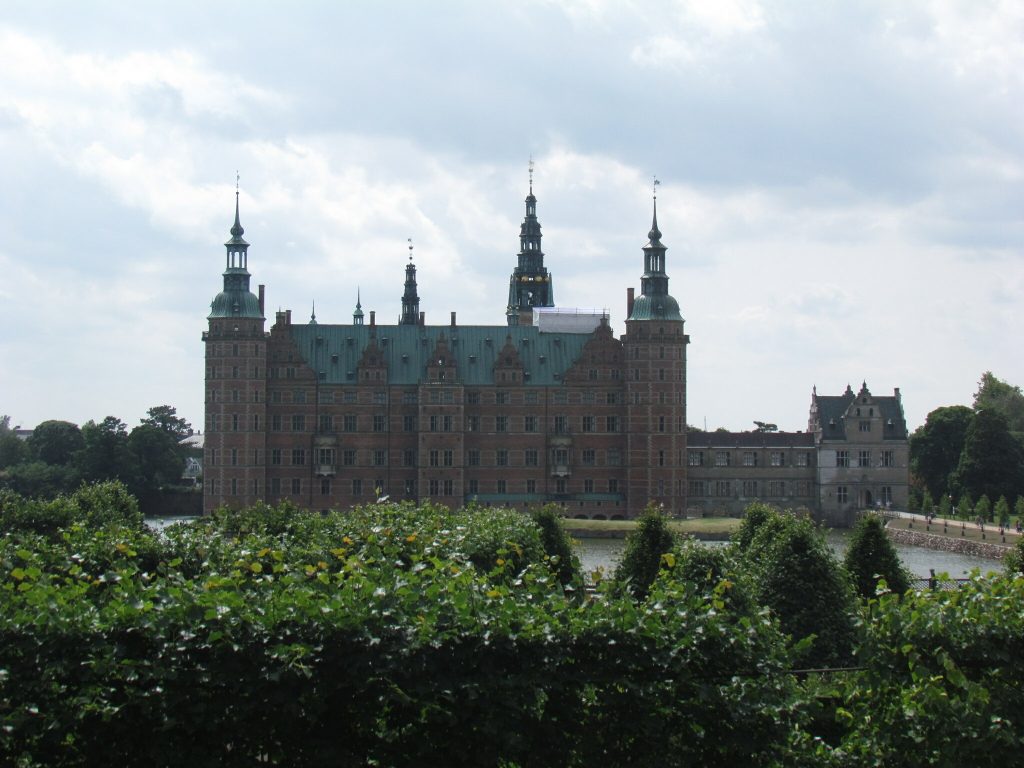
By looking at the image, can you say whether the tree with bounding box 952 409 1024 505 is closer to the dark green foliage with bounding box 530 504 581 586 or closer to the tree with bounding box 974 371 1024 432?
the tree with bounding box 974 371 1024 432

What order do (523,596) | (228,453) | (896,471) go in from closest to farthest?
1. (523,596)
2. (228,453)
3. (896,471)

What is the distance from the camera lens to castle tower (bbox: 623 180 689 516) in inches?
3253

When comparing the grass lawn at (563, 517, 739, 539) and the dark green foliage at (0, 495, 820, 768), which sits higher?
the grass lawn at (563, 517, 739, 539)

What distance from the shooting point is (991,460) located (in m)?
86.0

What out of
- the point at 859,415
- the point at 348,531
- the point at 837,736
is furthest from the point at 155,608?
the point at 859,415

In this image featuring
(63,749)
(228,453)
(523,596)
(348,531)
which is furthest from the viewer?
(228,453)

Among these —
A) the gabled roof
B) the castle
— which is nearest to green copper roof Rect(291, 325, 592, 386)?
the castle

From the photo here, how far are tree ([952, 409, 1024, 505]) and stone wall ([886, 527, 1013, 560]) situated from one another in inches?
510

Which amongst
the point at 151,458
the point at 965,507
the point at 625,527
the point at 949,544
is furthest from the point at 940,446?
the point at 151,458

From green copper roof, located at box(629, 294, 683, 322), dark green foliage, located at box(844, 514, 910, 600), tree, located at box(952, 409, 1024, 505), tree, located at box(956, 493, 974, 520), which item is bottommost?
dark green foliage, located at box(844, 514, 910, 600)

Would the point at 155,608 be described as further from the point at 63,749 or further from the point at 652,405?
the point at 652,405

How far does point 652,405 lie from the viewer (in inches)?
3270

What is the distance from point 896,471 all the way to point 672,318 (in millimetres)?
18314

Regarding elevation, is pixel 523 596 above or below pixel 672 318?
below
